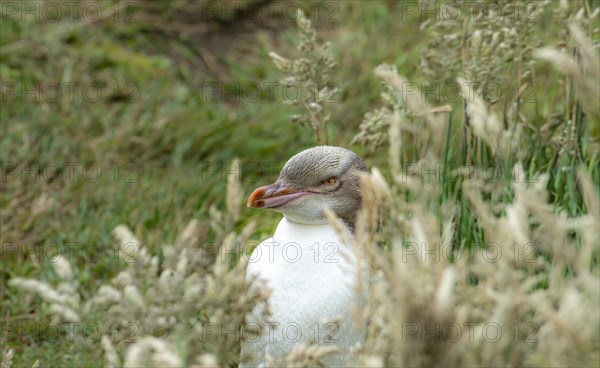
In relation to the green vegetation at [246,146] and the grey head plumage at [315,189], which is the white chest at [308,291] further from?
the green vegetation at [246,146]

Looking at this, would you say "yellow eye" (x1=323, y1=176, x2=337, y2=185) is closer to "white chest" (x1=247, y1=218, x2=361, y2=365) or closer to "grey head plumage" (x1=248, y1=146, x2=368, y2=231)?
"grey head plumage" (x1=248, y1=146, x2=368, y2=231)

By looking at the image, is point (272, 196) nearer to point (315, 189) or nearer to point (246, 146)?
point (315, 189)

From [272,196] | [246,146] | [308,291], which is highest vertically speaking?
[246,146]

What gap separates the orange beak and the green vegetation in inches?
4.2

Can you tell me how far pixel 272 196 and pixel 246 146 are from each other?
206 centimetres

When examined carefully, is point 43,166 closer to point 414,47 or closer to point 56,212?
point 56,212

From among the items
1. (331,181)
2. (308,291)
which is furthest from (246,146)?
(308,291)

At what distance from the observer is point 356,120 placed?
5680 millimetres

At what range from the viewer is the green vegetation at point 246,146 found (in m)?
2.27

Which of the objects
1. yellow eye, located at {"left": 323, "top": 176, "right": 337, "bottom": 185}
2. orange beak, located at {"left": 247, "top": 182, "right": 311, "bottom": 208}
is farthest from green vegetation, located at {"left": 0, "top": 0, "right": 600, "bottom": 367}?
yellow eye, located at {"left": 323, "top": 176, "right": 337, "bottom": 185}

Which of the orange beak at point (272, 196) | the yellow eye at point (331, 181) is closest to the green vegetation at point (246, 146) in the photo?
the orange beak at point (272, 196)

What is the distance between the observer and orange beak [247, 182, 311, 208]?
3312 mm

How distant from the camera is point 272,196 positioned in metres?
3.34

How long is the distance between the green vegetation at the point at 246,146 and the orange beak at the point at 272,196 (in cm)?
11
